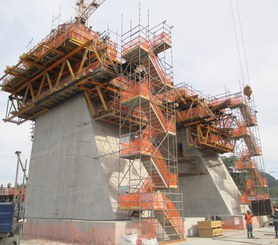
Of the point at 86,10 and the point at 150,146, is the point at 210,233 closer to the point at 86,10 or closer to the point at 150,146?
the point at 150,146

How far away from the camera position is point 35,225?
21.0m

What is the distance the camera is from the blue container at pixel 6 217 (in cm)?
1016

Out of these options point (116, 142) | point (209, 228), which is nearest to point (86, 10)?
point (116, 142)

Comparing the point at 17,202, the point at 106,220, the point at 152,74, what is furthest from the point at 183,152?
the point at 17,202

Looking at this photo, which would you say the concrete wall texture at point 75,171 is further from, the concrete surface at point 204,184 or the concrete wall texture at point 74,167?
the concrete surface at point 204,184

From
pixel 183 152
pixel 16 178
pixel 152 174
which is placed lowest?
pixel 16 178

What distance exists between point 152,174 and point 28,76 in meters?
14.3

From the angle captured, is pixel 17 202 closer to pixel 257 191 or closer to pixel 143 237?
pixel 143 237

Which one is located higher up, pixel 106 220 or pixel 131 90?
pixel 131 90

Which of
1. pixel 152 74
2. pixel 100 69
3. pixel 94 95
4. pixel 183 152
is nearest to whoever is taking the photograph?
pixel 100 69

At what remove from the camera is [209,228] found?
1939cm

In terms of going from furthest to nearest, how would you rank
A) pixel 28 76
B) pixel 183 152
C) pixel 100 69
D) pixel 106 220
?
1. pixel 183 152
2. pixel 28 76
3. pixel 100 69
4. pixel 106 220

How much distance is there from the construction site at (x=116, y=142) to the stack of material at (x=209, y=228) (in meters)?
0.99

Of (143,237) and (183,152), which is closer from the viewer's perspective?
(143,237)
